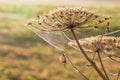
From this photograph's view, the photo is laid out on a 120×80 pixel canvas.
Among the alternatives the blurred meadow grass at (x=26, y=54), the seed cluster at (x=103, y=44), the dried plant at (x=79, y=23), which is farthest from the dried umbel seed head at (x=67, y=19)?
the blurred meadow grass at (x=26, y=54)

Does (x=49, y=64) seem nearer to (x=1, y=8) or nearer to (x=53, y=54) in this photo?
(x=53, y=54)

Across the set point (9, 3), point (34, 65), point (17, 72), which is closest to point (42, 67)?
point (34, 65)

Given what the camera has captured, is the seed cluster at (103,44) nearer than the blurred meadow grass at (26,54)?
Yes

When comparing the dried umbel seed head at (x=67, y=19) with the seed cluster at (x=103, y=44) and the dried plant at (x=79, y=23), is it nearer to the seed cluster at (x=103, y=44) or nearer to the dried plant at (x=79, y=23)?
the dried plant at (x=79, y=23)

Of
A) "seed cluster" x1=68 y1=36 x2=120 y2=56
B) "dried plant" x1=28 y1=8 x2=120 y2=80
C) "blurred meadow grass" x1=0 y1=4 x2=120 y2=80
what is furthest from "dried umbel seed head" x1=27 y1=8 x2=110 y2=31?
"blurred meadow grass" x1=0 y1=4 x2=120 y2=80

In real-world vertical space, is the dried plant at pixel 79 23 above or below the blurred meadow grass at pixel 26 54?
above

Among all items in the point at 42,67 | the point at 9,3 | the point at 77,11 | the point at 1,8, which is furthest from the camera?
the point at 9,3

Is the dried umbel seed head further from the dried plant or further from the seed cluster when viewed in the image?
the seed cluster
